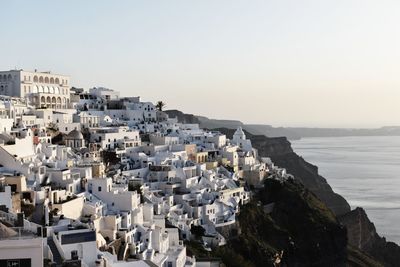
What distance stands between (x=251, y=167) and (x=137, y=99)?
16462mm

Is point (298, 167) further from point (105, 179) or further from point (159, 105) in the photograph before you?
point (105, 179)

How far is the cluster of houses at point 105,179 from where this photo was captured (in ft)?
60.7

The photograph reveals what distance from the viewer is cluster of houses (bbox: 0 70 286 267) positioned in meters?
18.5

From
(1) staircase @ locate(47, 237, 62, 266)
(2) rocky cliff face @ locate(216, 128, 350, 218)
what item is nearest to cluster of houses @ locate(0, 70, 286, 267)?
(1) staircase @ locate(47, 237, 62, 266)

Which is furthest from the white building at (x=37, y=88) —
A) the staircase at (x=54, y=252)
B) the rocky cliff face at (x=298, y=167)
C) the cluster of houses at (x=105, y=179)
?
the rocky cliff face at (x=298, y=167)

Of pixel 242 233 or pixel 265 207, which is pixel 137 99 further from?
pixel 242 233

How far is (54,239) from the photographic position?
17.2 m

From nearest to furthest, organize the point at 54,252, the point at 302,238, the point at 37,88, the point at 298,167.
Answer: the point at 54,252
the point at 302,238
the point at 37,88
the point at 298,167

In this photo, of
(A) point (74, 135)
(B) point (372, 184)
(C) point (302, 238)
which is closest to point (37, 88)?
(A) point (74, 135)

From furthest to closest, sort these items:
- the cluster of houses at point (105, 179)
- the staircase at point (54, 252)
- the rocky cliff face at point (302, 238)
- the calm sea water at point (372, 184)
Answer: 1. the calm sea water at point (372, 184)
2. the rocky cliff face at point (302, 238)
3. the cluster of houses at point (105, 179)
4. the staircase at point (54, 252)

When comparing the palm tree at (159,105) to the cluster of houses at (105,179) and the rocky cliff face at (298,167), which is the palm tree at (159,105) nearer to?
the cluster of houses at (105,179)

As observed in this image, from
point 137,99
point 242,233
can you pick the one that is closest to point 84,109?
point 137,99

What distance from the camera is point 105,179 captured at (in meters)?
29.3

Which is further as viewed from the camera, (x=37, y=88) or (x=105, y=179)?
(x=37, y=88)
